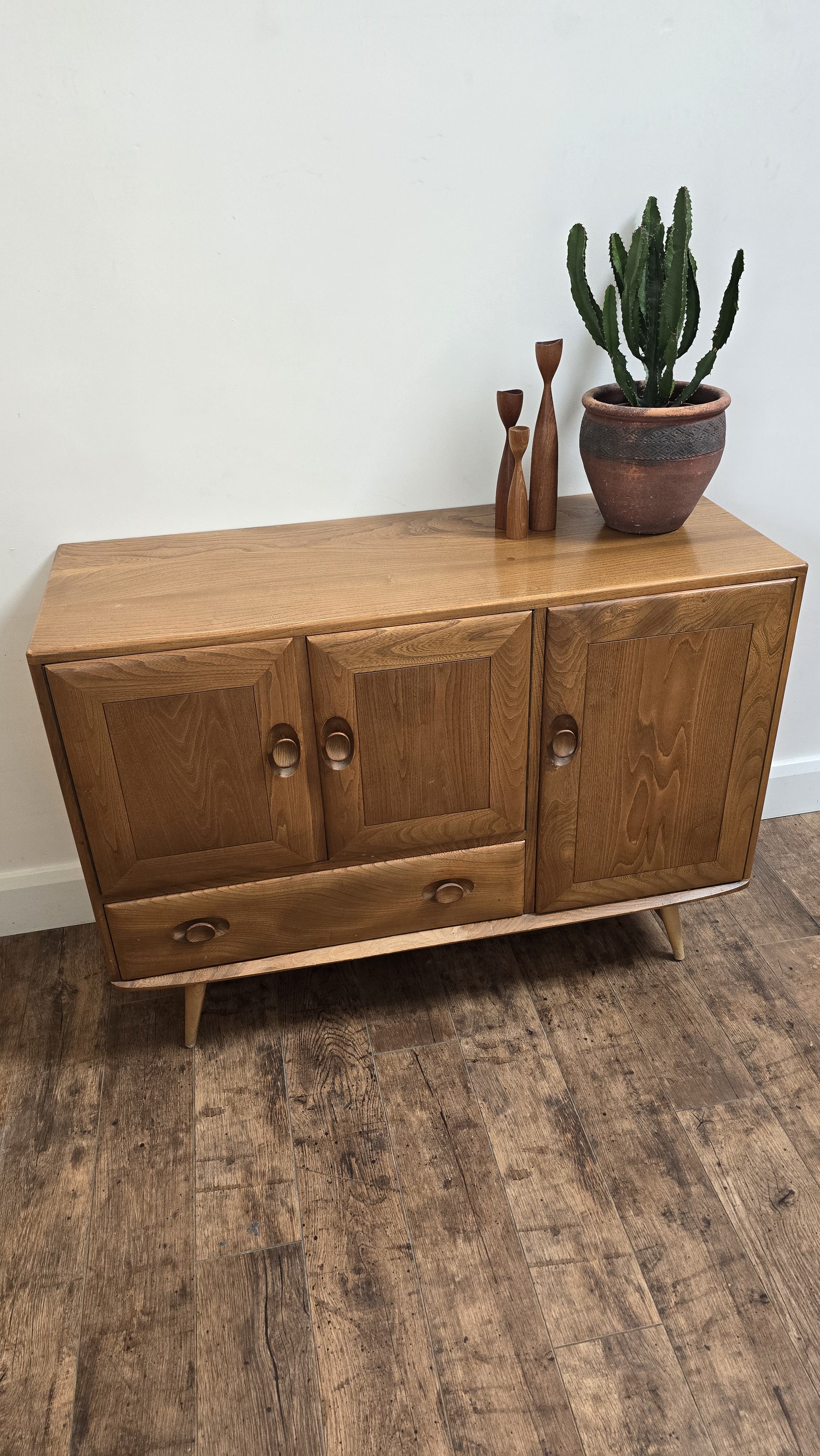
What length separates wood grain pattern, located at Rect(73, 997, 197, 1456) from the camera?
1184mm

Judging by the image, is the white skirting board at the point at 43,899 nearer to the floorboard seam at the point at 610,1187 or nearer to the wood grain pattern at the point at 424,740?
the wood grain pattern at the point at 424,740

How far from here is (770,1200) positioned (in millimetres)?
1390

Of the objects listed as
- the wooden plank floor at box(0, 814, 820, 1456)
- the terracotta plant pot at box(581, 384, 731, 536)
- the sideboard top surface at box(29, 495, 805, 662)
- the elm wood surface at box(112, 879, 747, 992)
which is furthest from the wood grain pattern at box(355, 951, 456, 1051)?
the terracotta plant pot at box(581, 384, 731, 536)

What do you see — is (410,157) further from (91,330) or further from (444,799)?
(444,799)

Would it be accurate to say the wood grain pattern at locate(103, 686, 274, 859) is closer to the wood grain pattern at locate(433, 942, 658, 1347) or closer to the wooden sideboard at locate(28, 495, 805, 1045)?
the wooden sideboard at locate(28, 495, 805, 1045)

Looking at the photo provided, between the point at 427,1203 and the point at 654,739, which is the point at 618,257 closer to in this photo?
the point at 654,739

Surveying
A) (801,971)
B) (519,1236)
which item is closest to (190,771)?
(519,1236)

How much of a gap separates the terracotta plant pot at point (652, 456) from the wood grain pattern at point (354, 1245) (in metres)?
0.96

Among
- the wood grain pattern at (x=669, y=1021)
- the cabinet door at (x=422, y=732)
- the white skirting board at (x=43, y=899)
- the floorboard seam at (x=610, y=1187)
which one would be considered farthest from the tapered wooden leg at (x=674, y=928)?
the white skirting board at (x=43, y=899)

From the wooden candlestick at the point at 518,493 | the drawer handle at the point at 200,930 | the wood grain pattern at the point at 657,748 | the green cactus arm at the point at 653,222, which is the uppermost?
the green cactus arm at the point at 653,222

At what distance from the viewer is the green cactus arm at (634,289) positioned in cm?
137

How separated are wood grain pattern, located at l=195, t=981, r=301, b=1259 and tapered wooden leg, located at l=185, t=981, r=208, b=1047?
31 millimetres

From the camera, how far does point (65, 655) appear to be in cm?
127

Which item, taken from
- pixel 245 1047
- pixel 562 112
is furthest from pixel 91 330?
pixel 245 1047
